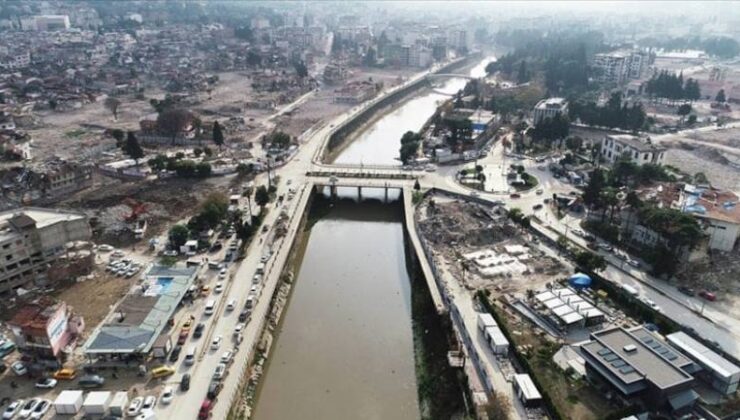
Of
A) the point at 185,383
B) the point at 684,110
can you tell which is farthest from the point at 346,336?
the point at 684,110

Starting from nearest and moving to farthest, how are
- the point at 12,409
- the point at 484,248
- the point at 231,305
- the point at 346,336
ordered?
the point at 12,409
the point at 231,305
the point at 346,336
the point at 484,248

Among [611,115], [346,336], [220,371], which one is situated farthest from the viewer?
[611,115]

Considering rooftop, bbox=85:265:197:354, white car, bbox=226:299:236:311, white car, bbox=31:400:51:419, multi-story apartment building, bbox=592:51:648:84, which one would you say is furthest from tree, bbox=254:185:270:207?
multi-story apartment building, bbox=592:51:648:84

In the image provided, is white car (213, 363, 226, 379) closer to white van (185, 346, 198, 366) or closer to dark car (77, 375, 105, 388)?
white van (185, 346, 198, 366)

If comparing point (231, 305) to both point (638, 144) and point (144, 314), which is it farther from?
point (638, 144)

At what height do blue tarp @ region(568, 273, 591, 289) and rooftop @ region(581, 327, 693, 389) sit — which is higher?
rooftop @ region(581, 327, 693, 389)

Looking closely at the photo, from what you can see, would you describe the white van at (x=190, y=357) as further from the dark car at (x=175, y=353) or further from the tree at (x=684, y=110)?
the tree at (x=684, y=110)

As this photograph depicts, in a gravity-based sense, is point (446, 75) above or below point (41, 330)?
above

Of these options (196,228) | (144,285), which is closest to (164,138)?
(196,228)
